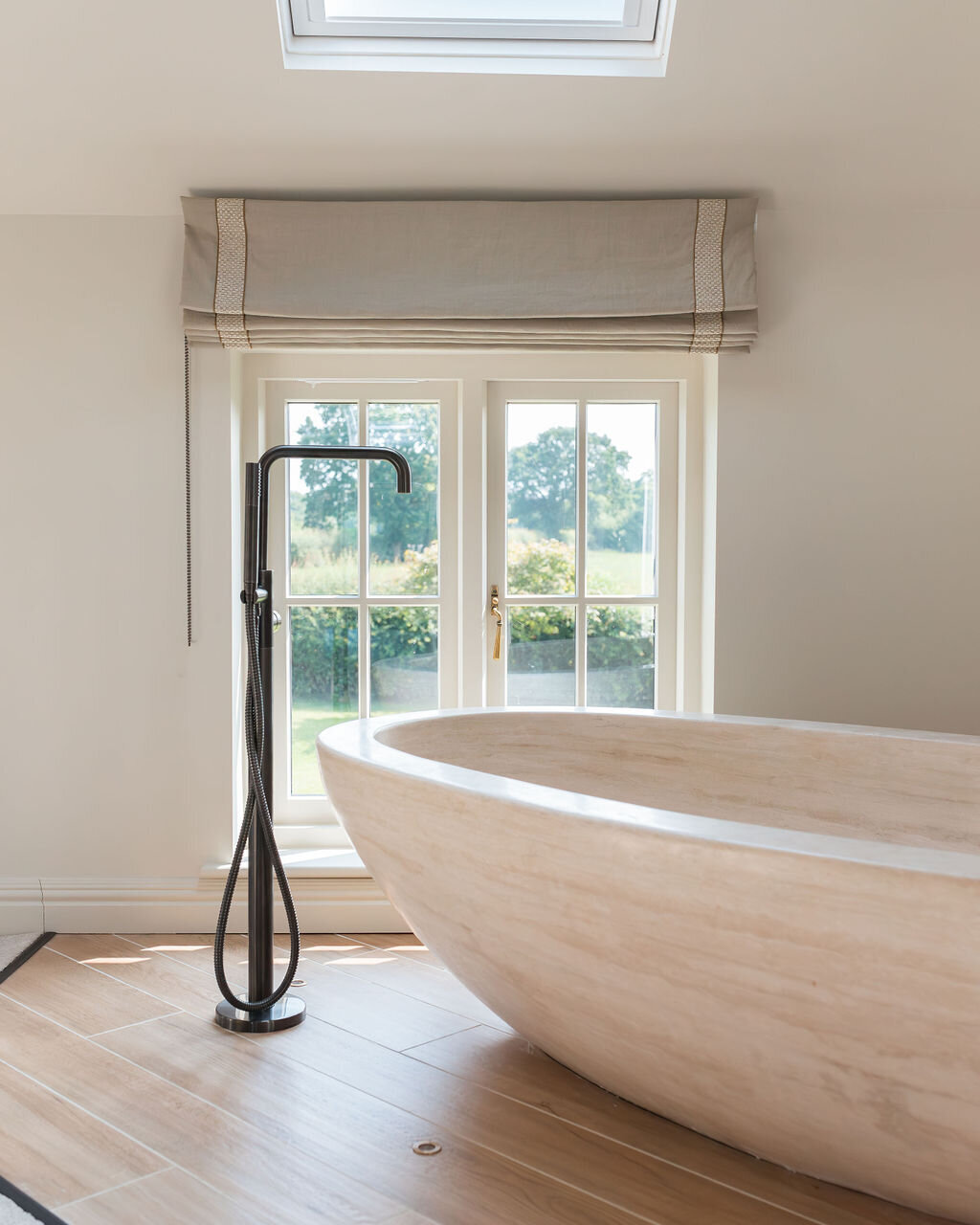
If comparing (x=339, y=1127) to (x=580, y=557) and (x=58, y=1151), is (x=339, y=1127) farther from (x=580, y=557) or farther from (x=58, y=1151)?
(x=580, y=557)

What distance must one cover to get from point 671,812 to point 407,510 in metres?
1.57

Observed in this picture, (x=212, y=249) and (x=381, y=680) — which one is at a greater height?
(x=212, y=249)

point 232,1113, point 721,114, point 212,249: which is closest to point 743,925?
point 232,1113

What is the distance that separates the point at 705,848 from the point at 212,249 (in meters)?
1.99

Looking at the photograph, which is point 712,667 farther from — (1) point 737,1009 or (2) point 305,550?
(1) point 737,1009

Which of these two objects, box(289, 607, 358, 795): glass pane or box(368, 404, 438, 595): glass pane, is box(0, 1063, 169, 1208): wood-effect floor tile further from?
box(368, 404, 438, 595): glass pane

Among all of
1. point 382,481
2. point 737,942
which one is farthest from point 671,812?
point 382,481

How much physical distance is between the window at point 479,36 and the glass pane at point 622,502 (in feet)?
2.99

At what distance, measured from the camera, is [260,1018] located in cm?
213

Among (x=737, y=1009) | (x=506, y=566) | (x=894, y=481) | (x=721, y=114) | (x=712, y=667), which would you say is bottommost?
(x=737, y=1009)

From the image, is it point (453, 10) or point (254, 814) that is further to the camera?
point (453, 10)

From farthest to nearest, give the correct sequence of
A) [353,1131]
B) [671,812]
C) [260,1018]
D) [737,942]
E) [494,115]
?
[494,115], [260,1018], [353,1131], [671,812], [737,942]

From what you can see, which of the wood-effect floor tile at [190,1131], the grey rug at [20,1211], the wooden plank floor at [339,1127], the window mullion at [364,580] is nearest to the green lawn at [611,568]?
the window mullion at [364,580]

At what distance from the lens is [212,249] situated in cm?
258
